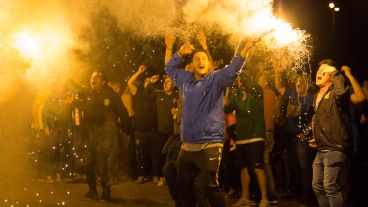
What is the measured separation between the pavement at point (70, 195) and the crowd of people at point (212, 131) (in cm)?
29

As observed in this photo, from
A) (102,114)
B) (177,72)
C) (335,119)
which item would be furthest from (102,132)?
(335,119)

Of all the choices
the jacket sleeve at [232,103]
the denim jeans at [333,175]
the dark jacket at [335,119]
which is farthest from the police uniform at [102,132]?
the denim jeans at [333,175]

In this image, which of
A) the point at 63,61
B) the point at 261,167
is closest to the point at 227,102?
the point at 261,167

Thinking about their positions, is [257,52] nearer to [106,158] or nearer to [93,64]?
[106,158]

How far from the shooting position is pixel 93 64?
1064cm

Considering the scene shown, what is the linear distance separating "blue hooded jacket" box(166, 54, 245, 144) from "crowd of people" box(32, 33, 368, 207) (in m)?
0.01

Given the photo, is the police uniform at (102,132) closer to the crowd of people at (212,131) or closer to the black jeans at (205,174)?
the crowd of people at (212,131)

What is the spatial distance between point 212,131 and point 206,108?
0.82 feet

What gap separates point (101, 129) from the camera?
8.55m

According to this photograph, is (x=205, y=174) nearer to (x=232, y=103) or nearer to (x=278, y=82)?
(x=232, y=103)

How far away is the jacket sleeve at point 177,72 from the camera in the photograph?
6026 millimetres

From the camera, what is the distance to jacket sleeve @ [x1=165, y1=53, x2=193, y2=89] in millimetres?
6026

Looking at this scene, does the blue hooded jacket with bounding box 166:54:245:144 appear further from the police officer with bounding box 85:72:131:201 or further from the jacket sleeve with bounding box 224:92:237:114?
the police officer with bounding box 85:72:131:201

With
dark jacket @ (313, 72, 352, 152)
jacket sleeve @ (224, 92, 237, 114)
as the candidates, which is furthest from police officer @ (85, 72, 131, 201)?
dark jacket @ (313, 72, 352, 152)
